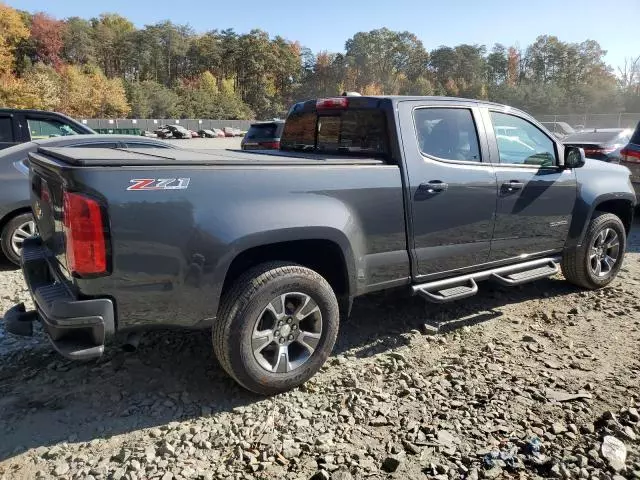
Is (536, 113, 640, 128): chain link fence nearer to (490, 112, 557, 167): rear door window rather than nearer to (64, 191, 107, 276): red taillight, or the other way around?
(490, 112, 557, 167): rear door window

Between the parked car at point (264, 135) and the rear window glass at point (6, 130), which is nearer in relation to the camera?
the rear window glass at point (6, 130)

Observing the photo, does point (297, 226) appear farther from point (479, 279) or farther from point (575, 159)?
point (575, 159)

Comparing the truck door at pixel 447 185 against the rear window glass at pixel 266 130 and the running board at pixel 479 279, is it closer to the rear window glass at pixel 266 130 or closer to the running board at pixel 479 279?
the running board at pixel 479 279

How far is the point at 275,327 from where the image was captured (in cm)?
316

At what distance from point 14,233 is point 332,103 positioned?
397 cm

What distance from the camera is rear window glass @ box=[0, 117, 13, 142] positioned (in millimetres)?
7270

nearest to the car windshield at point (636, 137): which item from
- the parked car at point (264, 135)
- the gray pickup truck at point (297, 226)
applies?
the gray pickup truck at point (297, 226)

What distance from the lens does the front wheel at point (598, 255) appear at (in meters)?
5.02

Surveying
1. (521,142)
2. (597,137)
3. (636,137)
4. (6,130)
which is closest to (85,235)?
(521,142)

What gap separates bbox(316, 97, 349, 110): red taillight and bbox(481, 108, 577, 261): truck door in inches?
46.5

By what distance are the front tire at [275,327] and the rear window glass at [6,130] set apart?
6.02 m

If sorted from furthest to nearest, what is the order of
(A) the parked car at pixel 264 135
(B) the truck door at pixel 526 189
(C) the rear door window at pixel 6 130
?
(A) the parked car at pixel 264 135, (C) the rear door window at pixel 6 130, (B) the truck door at pixel 526 189

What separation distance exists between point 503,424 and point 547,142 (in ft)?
9.37

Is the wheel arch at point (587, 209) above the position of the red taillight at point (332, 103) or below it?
below
